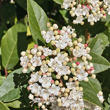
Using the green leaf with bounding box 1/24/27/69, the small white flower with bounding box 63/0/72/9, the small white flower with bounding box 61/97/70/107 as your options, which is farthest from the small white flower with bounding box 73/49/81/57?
the green leaf with bounding box 1/24/27/69

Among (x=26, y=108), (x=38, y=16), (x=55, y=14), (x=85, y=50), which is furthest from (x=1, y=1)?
(x=85, y=50)

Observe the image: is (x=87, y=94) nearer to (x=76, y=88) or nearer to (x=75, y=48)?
(x=76, y=88)

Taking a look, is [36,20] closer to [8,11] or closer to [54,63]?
[54,63]

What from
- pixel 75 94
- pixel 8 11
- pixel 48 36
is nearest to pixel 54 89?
pixel 75 94

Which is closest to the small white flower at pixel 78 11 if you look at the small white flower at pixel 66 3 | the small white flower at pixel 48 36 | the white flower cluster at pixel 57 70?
the small white flower at pixel 66 3

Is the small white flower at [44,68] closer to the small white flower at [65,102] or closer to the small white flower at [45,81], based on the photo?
the small white flower at [45,81]

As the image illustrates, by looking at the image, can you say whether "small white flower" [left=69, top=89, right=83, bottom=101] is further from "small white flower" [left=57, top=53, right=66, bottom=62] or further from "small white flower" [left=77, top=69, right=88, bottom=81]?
"small white flower" [left=57, top=53, right=66, bottom=62]
